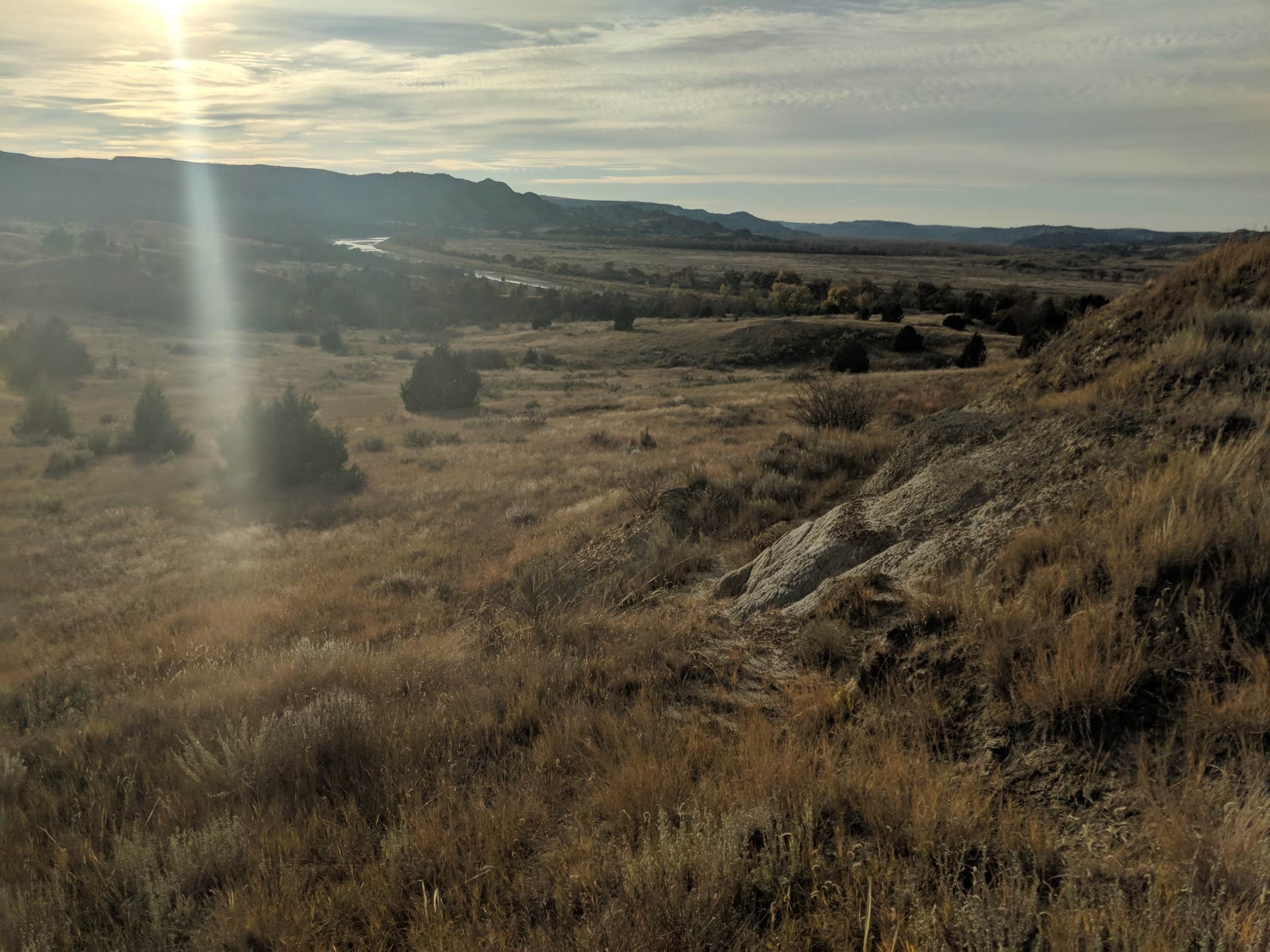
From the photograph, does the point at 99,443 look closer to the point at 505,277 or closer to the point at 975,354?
the point at 975,354

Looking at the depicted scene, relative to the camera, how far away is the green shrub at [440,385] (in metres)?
31.1

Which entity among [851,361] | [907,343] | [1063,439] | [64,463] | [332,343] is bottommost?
[64,463]

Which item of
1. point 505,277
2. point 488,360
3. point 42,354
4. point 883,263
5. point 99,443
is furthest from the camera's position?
point 883,263

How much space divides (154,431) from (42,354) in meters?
18.4

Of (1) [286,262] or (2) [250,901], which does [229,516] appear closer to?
(2) [250,901]

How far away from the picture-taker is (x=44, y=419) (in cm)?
2522

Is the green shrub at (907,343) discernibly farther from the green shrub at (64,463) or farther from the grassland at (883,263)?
the grassland at (883,263)

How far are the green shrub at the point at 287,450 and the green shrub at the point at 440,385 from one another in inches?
415

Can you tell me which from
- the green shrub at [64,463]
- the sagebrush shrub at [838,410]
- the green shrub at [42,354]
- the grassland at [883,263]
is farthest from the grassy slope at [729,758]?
the grassland at [883,263]

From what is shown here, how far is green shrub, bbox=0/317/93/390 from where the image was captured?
33062mm

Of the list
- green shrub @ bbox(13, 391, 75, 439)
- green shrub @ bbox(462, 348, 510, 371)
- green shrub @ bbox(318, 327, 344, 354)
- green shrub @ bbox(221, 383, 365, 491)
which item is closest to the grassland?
green shrub @ bbox(318, 327, 344, 354)

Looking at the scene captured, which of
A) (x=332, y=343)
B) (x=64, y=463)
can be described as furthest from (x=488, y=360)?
(x=64, y=463)

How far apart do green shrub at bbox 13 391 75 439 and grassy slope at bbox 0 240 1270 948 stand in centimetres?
2213

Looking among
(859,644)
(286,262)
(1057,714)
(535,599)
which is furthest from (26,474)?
(286,262)
